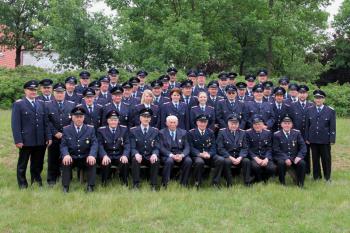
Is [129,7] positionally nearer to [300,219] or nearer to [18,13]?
[18,13]

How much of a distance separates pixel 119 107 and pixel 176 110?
107cm

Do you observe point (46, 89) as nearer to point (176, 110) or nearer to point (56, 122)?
point (56, 122)

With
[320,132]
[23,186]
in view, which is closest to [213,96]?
[320,132]

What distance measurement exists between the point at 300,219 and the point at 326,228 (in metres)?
0.43

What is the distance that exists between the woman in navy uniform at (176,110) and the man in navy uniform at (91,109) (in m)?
1.19

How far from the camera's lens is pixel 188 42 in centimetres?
2098

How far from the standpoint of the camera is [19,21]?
3094 cm

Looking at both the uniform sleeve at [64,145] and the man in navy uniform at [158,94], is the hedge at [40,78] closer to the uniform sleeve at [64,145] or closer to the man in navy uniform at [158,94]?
Result: the man in navy uniform at [158,94]

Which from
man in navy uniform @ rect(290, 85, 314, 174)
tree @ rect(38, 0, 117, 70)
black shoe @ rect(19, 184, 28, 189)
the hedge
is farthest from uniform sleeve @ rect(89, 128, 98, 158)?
tree @ rect(38, 0, 117, 70)

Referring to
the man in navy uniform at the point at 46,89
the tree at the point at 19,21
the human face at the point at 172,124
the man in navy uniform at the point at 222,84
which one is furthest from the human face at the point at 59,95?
the tree at the point at 19,21

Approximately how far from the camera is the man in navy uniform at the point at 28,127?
7895mm

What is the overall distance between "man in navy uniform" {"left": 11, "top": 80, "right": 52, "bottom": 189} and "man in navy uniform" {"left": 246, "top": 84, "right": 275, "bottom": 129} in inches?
150

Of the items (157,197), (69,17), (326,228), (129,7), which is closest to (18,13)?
(129,7)

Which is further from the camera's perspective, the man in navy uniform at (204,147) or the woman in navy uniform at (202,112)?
the woman in navy uniform at (202,112)
